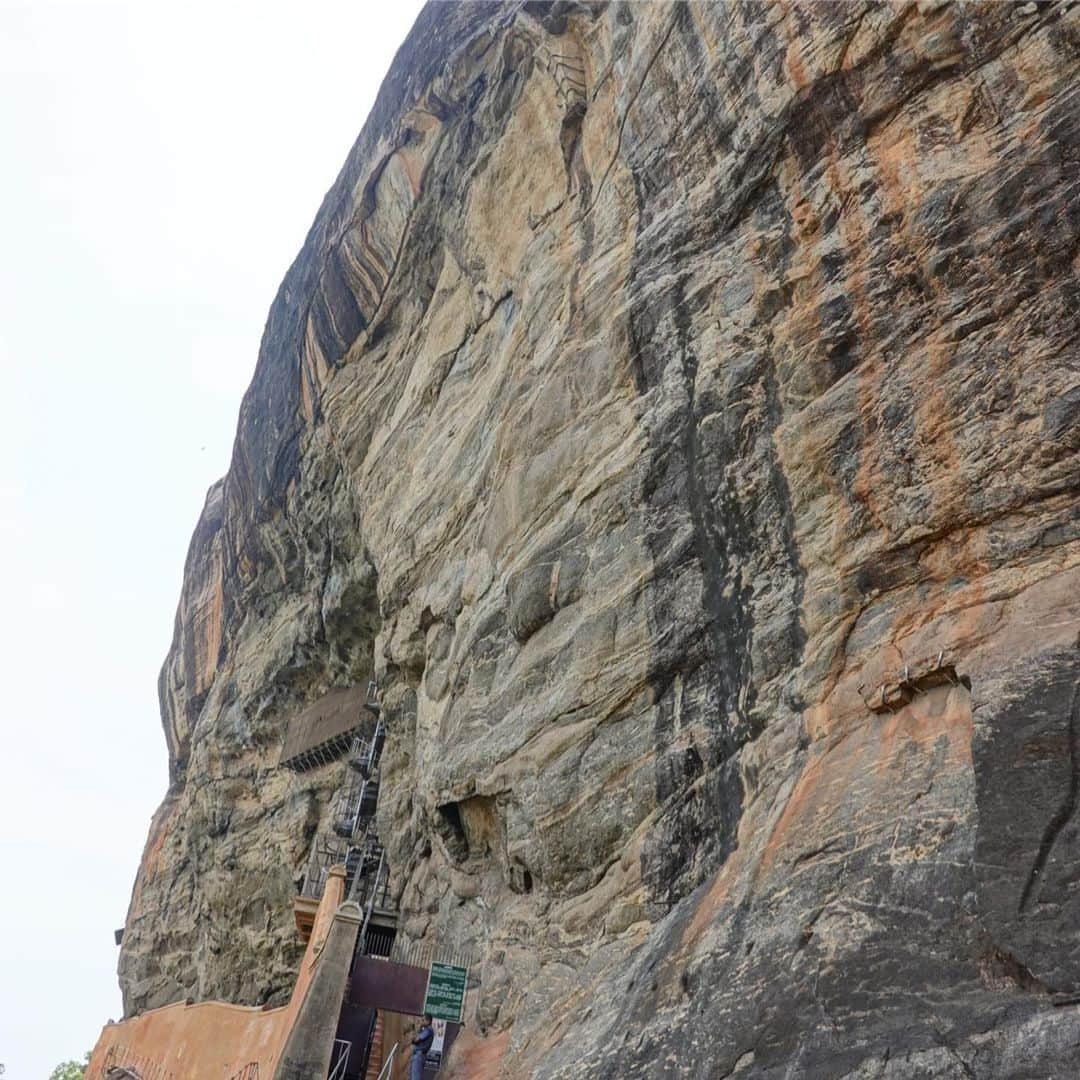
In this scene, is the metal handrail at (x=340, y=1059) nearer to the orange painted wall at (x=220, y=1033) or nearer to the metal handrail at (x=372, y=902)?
the orange painted wall at (x=220, y=1033)

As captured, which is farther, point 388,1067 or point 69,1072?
point 69,1072

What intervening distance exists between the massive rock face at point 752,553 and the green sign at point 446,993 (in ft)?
2.06

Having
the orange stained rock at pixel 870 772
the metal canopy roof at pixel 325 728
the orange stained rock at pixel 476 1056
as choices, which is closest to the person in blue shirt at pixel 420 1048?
the orange stained rock at pixel 476 1056

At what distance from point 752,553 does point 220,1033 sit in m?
11.7

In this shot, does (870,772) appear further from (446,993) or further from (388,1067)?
(388,1067)

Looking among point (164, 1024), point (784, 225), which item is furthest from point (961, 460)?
point (164, 1024)

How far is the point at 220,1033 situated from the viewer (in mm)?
15906

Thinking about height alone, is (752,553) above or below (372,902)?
above

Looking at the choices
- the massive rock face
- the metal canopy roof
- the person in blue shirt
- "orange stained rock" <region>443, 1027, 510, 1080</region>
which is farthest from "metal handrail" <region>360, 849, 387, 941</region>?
the metal canopy roof

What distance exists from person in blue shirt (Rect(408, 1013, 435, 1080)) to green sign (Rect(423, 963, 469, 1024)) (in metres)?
0.13

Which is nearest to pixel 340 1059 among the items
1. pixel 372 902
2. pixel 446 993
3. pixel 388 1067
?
pixel 388 1067

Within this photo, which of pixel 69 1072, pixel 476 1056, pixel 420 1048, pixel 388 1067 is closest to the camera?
pixel 476 1056

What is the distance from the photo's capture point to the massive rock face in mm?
6555

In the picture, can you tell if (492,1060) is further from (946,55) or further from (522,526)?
(946,55)
